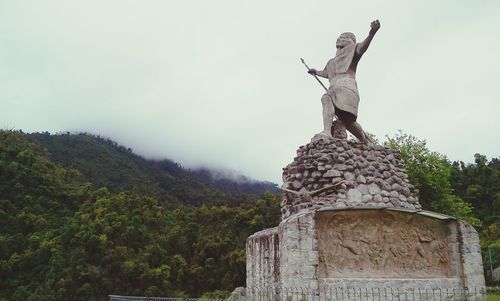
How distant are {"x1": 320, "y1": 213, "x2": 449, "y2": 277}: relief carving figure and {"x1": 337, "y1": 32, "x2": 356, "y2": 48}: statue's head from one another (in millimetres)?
4088

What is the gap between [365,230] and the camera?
8.36m

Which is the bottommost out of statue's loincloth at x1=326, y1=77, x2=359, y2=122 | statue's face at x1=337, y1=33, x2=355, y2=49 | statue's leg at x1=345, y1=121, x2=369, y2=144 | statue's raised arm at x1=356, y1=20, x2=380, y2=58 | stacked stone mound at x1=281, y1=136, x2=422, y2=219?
stacked stone mound at x1=281, y1=136, x2=422, y2=219

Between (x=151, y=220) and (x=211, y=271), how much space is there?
18.9ft

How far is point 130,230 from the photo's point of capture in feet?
88.9

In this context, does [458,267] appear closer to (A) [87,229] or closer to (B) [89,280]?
(B) [89,280]

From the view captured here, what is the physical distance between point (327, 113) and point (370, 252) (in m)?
3.16

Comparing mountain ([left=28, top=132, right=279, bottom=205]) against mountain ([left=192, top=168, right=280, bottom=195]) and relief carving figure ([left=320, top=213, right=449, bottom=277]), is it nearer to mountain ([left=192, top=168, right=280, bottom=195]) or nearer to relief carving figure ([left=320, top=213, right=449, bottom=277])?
mountain ([left=192, top=168, right=280, bottom=195])

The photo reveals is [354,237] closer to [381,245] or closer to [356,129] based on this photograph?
[381,245]

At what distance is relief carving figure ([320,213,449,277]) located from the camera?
26.6 ft

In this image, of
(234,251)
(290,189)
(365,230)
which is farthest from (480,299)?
(234,251)

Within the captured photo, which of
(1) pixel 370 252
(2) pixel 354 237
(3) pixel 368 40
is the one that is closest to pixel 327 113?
(3) pixel 368 40

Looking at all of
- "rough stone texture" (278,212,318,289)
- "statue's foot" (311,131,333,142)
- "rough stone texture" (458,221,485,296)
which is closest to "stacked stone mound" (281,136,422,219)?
"statue's foot" (311,131,333,142)

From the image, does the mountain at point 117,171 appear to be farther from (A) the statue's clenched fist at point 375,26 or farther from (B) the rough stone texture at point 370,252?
(B) the rough stone texture at point 370,252

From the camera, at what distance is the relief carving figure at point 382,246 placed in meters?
8.11
